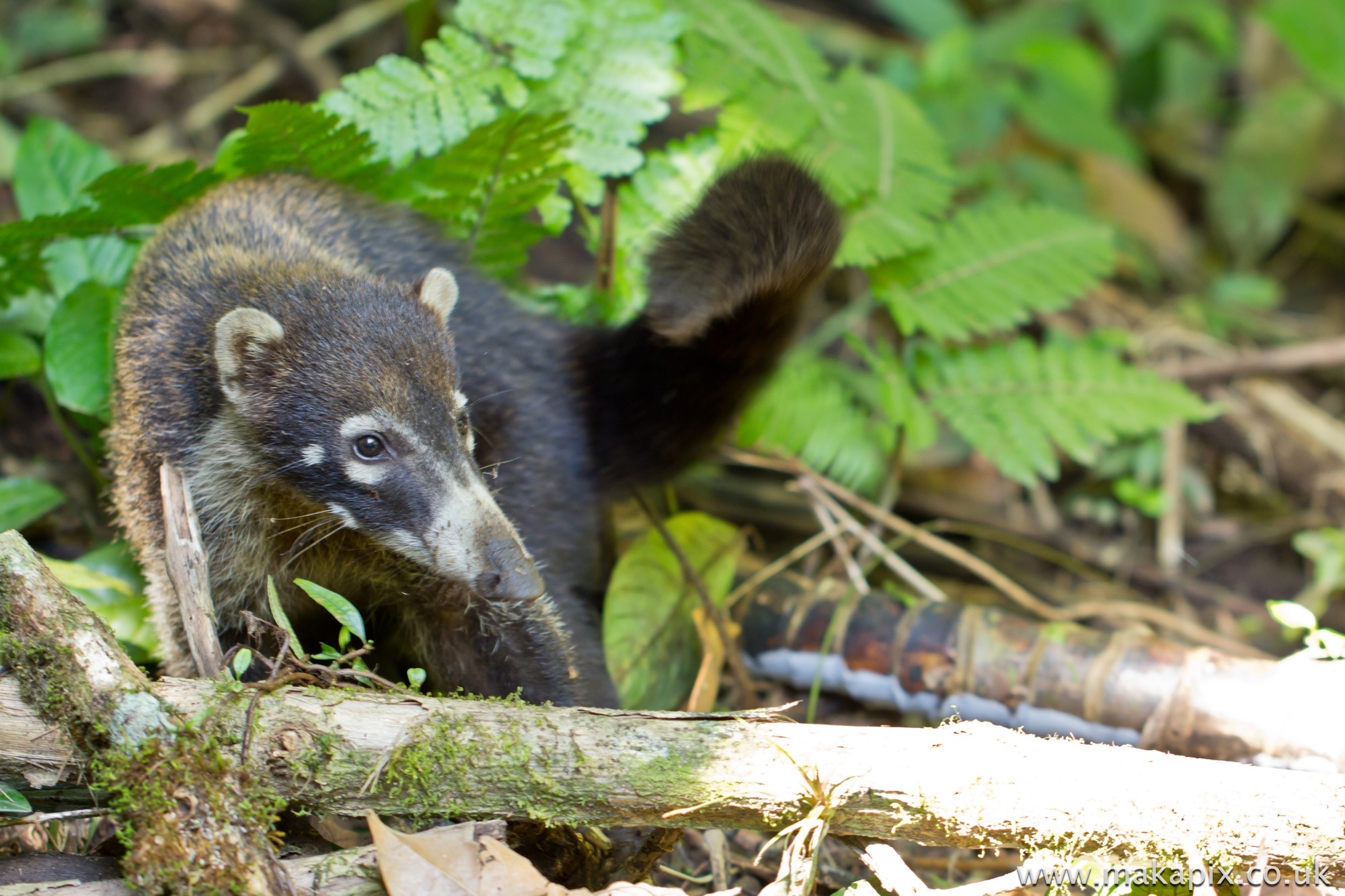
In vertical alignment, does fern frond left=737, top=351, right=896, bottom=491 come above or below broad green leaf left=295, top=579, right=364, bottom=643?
above

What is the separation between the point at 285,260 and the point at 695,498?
7.17ft

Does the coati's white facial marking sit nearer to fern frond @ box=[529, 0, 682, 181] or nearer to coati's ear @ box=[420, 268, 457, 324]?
coati's ear @ box=[420, 268, 457, 324]

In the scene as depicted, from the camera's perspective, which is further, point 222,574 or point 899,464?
point 899,464

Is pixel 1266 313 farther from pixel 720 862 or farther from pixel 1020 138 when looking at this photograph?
pixel 720 862

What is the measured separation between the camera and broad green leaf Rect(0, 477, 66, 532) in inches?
143

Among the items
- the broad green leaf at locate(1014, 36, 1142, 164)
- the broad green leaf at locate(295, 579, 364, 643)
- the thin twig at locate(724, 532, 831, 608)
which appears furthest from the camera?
the broad green leaf at locate(1014, 36, 1142, 164)

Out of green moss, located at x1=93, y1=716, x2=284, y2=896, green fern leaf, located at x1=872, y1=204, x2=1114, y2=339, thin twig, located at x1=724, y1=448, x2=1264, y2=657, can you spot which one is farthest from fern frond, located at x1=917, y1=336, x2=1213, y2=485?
green moss, located at x1=93, y1=716, x2=284, y2=896

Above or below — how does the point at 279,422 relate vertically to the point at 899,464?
below

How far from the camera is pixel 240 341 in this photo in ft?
10.1

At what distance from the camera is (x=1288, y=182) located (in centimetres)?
672

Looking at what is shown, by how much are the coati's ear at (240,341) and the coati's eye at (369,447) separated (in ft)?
1.31

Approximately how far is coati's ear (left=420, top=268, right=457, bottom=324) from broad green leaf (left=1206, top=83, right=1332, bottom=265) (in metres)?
5.75

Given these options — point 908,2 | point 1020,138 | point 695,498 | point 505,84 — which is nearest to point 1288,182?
point 1020,138

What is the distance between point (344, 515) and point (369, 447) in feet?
0.79
